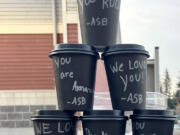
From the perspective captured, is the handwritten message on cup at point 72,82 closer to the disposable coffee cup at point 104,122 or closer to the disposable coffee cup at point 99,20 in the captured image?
the disposable coffee cup at point 104,122

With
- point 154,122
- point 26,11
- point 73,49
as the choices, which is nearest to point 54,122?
point 73,49

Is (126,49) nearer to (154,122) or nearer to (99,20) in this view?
(99,20)

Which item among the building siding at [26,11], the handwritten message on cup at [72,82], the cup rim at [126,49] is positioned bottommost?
the handwritten message on cup at [72,82]

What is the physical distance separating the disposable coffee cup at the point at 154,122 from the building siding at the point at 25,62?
12.3 feet

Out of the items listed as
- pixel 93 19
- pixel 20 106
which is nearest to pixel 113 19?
pixel 93 19

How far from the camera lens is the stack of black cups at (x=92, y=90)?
2.05 meters

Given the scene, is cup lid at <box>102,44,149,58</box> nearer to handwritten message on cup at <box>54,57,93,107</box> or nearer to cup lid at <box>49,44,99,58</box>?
cup lid at <box>49,44,99,58</box>

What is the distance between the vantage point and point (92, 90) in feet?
7.29

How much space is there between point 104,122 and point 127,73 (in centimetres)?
36

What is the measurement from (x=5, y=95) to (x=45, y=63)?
2.91 ft

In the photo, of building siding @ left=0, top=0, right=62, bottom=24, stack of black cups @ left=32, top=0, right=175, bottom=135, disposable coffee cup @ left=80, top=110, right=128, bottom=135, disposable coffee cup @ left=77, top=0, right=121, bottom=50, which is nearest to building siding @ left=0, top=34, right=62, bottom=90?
building siding @ left=0, top=0, right=62, bottom=24

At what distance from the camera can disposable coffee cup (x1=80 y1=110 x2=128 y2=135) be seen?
79.1 inches

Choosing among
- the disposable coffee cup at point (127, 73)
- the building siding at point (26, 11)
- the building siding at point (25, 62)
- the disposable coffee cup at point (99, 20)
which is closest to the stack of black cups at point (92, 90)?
the disposable coffee cup at point (127, 73)

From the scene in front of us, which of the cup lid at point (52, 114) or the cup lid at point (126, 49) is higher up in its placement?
the cup lid at point (126, 49)
